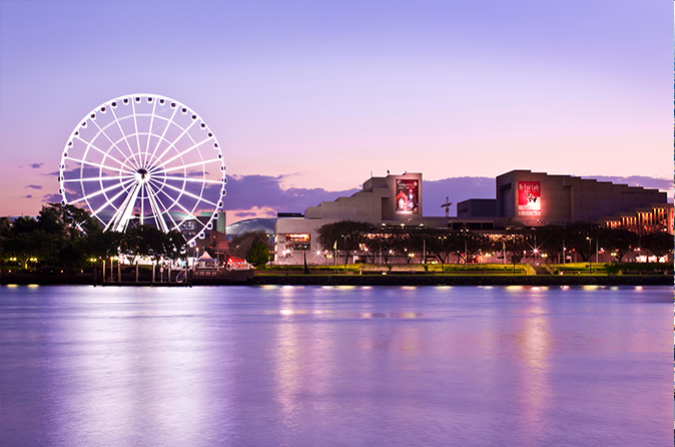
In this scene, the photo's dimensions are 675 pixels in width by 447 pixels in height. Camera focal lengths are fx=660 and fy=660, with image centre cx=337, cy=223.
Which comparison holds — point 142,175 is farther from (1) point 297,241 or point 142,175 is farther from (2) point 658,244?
(2) point 658,244

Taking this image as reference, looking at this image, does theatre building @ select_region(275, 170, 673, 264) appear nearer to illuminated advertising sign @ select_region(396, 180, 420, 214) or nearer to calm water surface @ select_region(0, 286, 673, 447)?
illuminated advertising sign @ select_region(396, 180, 420, 214)

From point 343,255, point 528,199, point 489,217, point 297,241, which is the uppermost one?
point 528,199

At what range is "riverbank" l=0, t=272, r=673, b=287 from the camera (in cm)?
10788

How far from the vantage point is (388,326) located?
3609cm

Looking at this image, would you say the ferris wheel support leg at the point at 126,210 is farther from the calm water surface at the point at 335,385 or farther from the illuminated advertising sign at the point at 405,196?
the illuminated advertising sign at the point at 405,196

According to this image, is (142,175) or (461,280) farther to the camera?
(461,280)

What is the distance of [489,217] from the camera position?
609 feet

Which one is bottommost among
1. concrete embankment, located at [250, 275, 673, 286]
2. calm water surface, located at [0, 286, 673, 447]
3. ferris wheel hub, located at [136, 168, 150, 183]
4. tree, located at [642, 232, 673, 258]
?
concrete embankment, located at [250, 275, 673, 286]

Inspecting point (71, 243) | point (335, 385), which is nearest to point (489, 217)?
point (71, 243)

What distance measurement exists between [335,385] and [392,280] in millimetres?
93041

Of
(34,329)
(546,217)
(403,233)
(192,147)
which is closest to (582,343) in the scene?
(34,329)

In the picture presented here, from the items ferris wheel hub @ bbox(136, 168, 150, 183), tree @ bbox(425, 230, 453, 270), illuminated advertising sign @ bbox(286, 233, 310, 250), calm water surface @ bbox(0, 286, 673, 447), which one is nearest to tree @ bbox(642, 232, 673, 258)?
tree @ bbox(425, 230, 453, 270)

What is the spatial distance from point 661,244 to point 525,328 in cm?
13088

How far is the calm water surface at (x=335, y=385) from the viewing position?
12422mm
